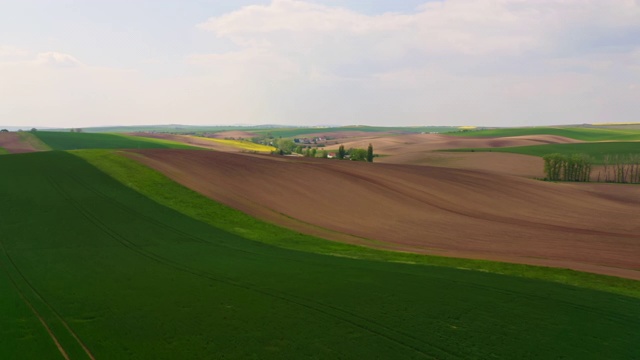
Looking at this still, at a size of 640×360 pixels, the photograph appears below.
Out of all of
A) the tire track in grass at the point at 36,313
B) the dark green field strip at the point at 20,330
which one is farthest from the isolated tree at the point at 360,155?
the dark green field strip at the point at 20,330

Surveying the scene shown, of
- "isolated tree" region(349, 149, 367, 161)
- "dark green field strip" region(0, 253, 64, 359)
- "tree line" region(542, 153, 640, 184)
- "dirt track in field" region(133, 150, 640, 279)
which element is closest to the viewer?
"dark green field strip" region(0, 253, 64, 359)

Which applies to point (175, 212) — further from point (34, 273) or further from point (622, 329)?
point (622, 329)

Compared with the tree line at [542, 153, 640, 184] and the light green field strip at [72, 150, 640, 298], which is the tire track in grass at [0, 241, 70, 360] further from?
the tree line at [542, 153, 640, 184]

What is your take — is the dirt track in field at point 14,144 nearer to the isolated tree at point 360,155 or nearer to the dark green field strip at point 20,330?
the isolated tree at point 360,155

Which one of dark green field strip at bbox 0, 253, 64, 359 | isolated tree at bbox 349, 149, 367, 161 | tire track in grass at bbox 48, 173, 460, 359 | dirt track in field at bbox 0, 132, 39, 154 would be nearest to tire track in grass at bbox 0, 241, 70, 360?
dark green field strip at bbox 0, 253, 64, 359

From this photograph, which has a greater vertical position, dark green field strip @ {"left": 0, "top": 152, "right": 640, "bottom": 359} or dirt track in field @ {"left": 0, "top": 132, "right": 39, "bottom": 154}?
dirt track in field @ {"left": 0, "top": 132, "right": 39, "bottom": 154}
